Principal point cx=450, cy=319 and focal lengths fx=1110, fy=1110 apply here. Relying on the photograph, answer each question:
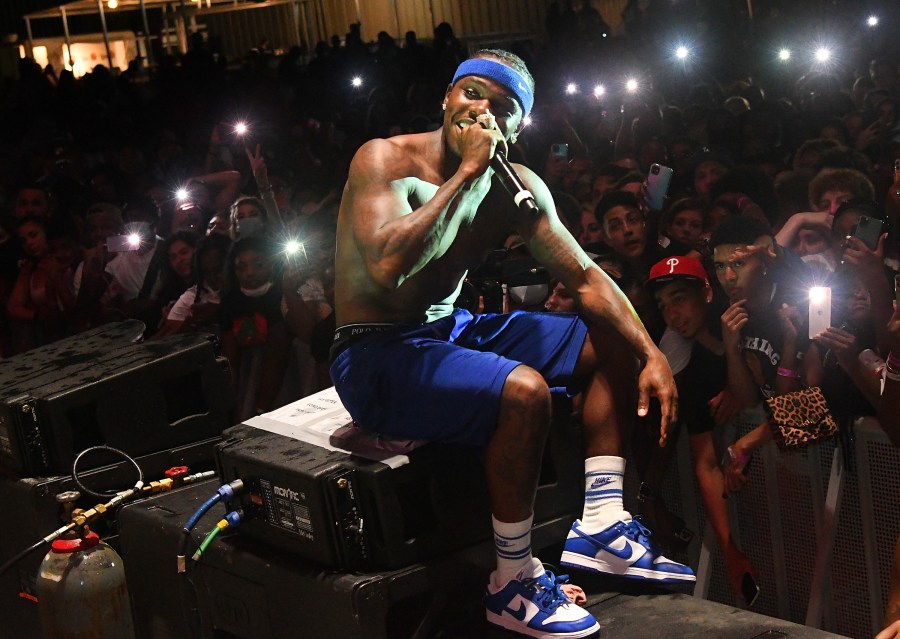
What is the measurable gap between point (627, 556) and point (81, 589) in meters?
1.65

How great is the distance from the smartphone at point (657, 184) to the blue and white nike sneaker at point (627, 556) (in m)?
2.44

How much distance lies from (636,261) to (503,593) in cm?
219

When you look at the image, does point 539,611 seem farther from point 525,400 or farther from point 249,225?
point 249,225

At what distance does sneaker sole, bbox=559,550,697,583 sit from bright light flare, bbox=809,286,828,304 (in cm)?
96

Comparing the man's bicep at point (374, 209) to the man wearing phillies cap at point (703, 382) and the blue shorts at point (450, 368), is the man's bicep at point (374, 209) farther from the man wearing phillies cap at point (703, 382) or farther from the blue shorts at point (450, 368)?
the man wearing phillies cap at point (703, 382)

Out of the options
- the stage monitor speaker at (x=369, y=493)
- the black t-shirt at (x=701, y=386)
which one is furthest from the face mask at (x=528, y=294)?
the stage monitor speaker at (x=369, y=493)

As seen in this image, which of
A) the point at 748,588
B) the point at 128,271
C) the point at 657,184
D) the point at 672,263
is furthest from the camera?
the point at 128,271

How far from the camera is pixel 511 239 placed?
4.89m

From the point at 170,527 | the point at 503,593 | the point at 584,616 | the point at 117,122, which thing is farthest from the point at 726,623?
the point at 117,122

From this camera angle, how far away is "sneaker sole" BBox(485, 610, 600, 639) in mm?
2666

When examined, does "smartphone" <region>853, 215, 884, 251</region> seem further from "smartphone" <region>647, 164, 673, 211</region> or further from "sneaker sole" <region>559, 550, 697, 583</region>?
"smartphone" <region>647, 164, 673, 211</region>

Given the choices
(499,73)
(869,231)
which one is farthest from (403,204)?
(869,231)

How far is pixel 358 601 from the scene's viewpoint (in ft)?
8.78

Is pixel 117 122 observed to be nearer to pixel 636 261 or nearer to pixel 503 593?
pixel 636 261
